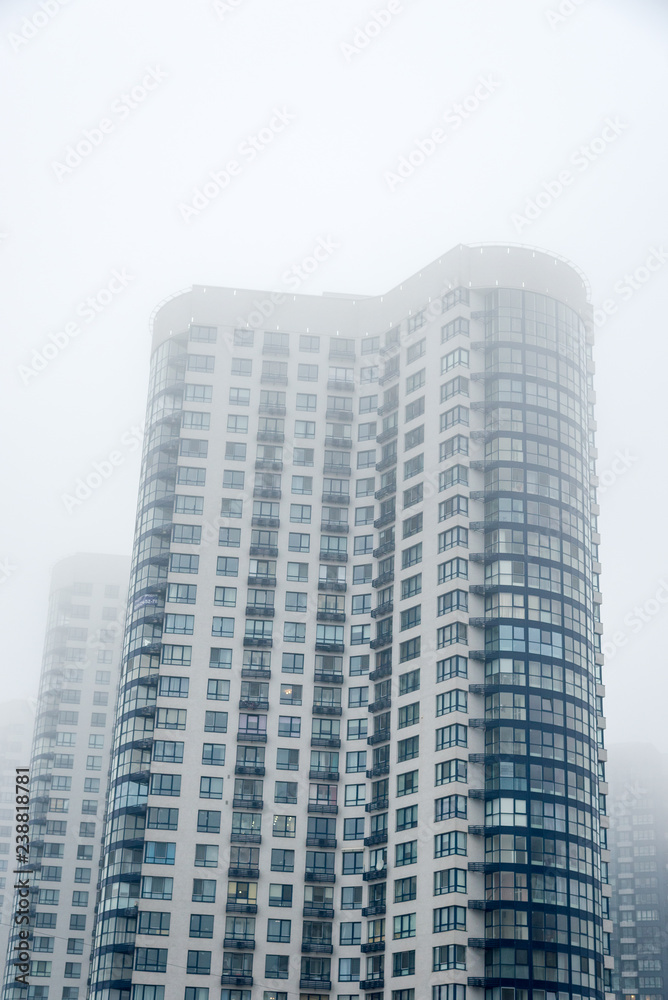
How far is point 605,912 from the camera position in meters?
110

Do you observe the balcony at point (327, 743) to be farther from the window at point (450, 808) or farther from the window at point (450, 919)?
the window at point (450, 919)

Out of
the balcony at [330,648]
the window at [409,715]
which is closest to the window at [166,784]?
the balcony at [330,648]

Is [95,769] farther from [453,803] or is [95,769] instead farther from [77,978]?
[453,803]

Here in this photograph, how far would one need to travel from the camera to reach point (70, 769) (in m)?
175

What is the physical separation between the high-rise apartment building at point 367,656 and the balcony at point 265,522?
0.31 metres

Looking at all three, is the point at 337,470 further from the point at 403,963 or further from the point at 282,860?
the point at 403,963

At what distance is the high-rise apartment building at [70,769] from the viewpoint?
164 metres

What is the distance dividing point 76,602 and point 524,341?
301ft

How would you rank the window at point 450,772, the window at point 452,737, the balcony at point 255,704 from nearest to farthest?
the window at point 450,772 < the window at point 452,737 < the balcony at point 255,704

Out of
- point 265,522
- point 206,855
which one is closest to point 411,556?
point 265,522

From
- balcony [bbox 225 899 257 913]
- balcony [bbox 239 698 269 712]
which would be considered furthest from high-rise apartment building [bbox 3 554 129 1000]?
balcony [bbox 225 899 257 913]

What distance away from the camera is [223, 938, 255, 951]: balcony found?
110438 millimetres

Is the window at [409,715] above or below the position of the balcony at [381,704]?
below

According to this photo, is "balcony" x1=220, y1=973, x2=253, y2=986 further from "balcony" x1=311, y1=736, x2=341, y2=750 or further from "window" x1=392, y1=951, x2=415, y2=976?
"balcony" x1=311, y1=736, x2=341, y2=750
